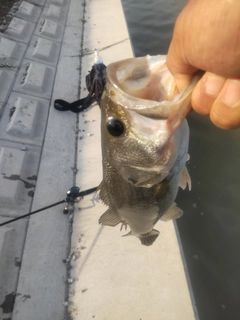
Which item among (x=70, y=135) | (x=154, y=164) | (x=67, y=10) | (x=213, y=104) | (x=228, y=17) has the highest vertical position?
(x=228, y=17)

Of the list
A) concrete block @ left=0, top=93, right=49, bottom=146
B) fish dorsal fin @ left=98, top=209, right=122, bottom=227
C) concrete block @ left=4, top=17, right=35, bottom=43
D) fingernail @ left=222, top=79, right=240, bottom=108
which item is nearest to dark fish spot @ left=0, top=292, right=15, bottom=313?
fish dorsal fin @ left=98, top=209, right=122, bottom=227

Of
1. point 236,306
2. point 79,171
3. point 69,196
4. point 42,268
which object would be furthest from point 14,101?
point 236,306

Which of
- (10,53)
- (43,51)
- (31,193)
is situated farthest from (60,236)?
(43,51)

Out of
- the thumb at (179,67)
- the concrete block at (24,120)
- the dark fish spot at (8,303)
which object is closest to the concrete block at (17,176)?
the concrete block at (24,120)

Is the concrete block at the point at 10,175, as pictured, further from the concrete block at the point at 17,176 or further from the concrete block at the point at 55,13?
the concrete block at the point at 55,13

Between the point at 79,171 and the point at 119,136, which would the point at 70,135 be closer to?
the point at 79,171
